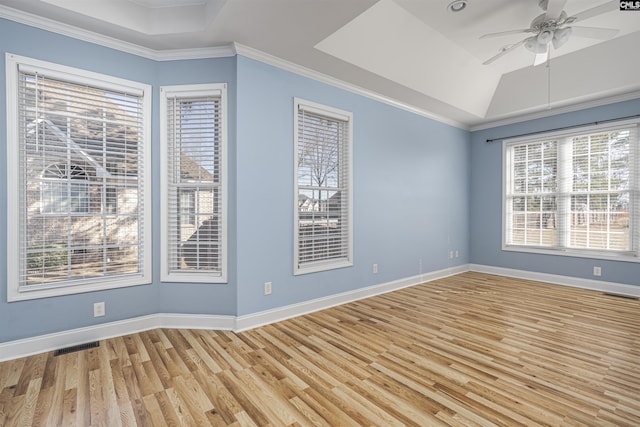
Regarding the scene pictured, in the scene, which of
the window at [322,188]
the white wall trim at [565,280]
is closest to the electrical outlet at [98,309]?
the window at [322,188]

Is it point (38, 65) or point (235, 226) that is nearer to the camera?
point (38, 65)

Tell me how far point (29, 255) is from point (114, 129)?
129 centimetres

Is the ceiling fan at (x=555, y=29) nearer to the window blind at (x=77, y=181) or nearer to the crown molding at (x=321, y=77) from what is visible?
the crown molding at (x=321, y=77)

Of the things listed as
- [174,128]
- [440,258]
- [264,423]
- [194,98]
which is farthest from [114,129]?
[440,258]

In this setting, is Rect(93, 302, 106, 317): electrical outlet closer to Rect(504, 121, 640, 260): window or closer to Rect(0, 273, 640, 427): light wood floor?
Rect(0, 273, 640, 427): light wood floor

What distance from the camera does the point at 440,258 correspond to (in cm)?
518

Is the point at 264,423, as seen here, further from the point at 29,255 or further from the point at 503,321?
the point at 503,321

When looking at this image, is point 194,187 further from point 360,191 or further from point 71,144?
point 360,191

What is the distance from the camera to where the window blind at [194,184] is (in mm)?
3014

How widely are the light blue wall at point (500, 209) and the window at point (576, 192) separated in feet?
0.43

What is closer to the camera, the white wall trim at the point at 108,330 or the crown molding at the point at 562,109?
the white wall trim at the point at 108,330

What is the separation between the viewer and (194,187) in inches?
119

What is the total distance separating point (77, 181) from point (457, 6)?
3951mm

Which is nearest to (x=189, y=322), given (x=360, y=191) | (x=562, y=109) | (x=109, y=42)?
(x=360, y=191)
